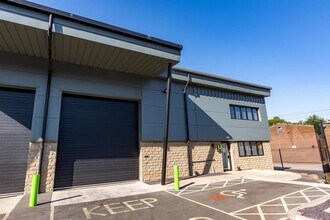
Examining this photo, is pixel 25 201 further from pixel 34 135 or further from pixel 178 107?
pixel 178 107

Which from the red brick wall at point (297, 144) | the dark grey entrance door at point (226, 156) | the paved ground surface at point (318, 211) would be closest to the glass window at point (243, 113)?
the dark grey entrance door at point (226, 156)


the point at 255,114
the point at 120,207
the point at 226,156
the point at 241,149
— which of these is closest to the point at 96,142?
the point at 120,207

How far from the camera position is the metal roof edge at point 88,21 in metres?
7.43

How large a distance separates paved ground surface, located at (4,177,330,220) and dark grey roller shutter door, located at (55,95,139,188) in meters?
2.03

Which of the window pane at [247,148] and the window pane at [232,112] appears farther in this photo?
the window pane at [247,148]

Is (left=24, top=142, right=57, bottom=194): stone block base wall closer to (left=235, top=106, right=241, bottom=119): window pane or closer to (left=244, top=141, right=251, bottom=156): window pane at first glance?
(left=235, top=106, right=241, bottom=119): window pane

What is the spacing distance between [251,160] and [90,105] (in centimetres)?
1385

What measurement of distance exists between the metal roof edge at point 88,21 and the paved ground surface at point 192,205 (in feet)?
→ 24.1

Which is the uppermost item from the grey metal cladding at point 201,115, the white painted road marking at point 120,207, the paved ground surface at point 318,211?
the grey metal cladding at point 201,115

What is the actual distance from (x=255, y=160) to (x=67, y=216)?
15651 mm

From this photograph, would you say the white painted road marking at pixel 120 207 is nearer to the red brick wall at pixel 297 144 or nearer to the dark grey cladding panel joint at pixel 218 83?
the dark grey cladding panel joint at pixel 218 83

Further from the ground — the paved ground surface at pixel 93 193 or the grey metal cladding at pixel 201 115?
the grey metal cladding at pixel 201 115

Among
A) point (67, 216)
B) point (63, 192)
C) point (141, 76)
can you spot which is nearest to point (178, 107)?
point (141, 76)

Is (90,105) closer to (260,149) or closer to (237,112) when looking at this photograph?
(237,112)
